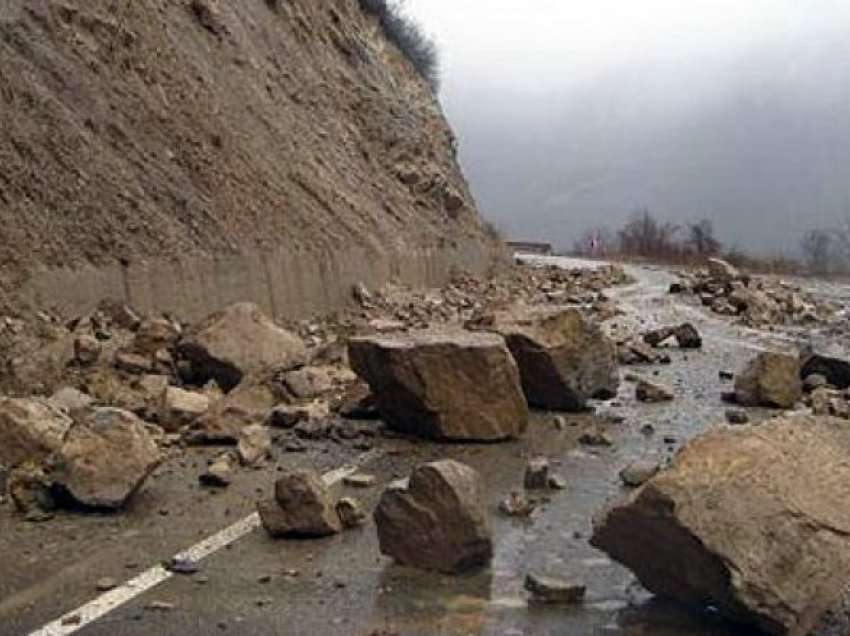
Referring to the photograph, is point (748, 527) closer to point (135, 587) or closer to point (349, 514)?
point (349, 514)

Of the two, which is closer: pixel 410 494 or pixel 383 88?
pixel 410 494

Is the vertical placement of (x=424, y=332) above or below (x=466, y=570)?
above

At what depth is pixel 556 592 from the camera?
5359mm

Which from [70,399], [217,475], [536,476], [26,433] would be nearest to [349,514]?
[217,475]

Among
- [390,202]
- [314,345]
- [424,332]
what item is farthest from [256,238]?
[390,202]

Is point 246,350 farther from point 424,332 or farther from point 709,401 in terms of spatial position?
point 709,401

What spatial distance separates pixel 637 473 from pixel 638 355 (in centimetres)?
677

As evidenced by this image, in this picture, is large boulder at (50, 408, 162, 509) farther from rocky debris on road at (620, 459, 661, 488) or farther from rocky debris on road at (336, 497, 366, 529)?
rocky debris on road at (620, 459, 661, 488)

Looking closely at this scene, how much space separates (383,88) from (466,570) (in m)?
21.7

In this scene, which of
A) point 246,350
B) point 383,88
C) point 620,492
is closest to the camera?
point 620,492

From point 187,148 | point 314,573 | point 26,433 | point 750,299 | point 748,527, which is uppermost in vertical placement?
point 187,148

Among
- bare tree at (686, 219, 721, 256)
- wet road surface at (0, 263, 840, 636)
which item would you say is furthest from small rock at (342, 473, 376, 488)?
bare tree at (686, 219, 721, 256)

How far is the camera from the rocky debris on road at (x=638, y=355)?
14.3 metres

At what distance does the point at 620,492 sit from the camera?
7.54 m
